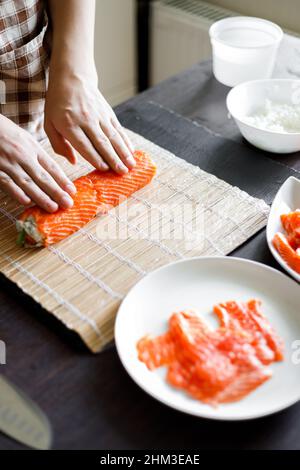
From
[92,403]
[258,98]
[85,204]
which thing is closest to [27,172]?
[85,204]

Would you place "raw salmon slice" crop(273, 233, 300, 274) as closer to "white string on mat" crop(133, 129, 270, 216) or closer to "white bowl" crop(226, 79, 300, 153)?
"white string on mat" crop(133, 129, 270, 216)

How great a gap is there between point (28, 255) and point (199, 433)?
0.53 meters

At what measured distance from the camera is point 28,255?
1.17 m

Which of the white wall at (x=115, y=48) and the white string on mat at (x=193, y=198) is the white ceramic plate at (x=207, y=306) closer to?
the white string on mat at (x=193, y=198)

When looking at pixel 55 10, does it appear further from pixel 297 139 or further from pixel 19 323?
pixel 19 323

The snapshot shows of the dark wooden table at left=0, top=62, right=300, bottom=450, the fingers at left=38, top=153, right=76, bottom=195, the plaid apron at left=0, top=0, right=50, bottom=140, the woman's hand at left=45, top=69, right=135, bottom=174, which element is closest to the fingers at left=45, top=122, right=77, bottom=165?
the woman's hand at left=45, top=69, right=135, bottom=174

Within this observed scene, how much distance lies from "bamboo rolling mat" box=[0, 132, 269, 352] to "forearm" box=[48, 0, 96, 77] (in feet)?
0.76

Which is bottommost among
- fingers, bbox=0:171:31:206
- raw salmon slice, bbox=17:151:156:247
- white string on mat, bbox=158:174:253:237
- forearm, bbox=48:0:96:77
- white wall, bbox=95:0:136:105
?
white wall, bbox=95:0:136:105

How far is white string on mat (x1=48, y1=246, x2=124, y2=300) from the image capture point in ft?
3.55

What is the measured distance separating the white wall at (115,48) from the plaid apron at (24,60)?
1236 mm

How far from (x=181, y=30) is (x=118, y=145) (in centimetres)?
149
